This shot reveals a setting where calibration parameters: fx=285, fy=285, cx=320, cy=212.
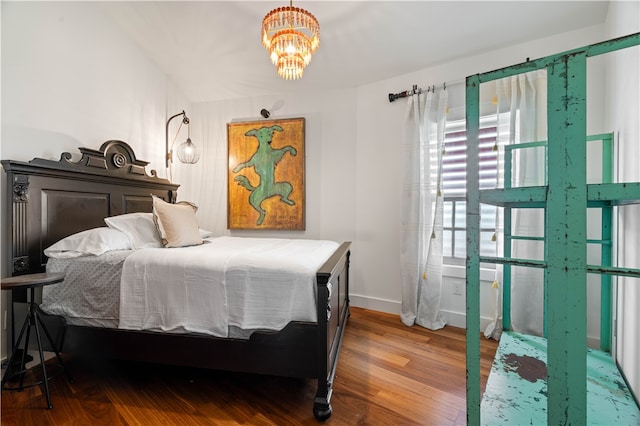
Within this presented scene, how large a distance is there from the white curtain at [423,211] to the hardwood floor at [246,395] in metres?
0.63

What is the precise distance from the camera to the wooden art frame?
346 cm

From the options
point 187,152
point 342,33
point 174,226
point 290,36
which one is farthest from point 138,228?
point 342,33

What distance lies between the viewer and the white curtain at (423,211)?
2.75 m

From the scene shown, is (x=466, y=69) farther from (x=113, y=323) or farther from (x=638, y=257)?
(x=113, y=323)

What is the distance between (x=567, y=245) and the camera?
803 millimetres

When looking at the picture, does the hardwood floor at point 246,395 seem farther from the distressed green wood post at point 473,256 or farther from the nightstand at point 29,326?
the distressed green wood post at point 473,256

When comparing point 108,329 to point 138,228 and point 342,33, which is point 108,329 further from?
point 342,33

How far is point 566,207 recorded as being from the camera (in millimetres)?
805

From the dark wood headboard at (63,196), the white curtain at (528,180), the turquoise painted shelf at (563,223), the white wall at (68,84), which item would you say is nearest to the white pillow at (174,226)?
the dark wood headboard at (63,196)

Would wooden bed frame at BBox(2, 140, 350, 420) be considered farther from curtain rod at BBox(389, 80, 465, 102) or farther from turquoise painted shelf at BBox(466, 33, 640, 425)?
curtain rod at BBox(389, 80, 465, 102)

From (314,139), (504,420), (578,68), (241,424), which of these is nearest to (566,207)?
(578,68)

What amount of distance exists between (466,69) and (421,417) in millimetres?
2836

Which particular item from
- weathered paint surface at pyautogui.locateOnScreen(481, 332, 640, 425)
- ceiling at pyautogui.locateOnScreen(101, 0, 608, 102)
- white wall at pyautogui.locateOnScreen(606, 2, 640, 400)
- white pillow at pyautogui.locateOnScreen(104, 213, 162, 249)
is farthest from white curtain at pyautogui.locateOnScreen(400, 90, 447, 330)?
white pillow at pyautogui.locateOnScreen(104, 213, 162, 249)

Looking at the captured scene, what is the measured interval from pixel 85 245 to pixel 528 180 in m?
3.33
